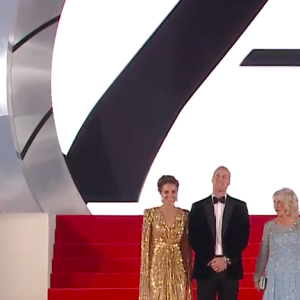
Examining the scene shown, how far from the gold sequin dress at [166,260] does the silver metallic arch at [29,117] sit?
270 cm

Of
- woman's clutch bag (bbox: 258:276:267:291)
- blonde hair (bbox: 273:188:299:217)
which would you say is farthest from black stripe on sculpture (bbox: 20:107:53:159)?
blonde hair (bbox: 273:188:299:217)

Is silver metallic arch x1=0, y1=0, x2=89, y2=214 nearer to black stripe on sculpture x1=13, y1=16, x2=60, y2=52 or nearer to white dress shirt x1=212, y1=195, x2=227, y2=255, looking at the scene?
black stripe on sculpture x1=13, y1=16, x2=60, y2=52

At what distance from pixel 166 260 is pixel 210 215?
1.58 ft

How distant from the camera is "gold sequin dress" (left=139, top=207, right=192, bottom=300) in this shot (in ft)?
14.6

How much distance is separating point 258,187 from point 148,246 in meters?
4.91

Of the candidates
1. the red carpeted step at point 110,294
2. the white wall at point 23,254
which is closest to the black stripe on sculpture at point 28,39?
the white wall at point 23,254

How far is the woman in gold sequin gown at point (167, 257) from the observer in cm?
444

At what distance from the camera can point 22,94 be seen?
276 inches

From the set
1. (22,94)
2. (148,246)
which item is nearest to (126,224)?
(22,94)

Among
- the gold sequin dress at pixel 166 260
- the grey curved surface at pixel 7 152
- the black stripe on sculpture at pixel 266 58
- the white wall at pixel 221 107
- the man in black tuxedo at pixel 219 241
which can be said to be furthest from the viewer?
the black stripe on sculpture at pixel 266 58

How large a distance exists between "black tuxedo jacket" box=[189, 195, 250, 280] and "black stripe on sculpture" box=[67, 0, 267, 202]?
4.86 meters

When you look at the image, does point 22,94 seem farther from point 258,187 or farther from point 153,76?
point 258,187

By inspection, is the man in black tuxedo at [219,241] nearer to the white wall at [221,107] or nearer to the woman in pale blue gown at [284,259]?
the woman in pale blue gown at [284,259]

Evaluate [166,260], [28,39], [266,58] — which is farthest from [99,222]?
[266,58]
